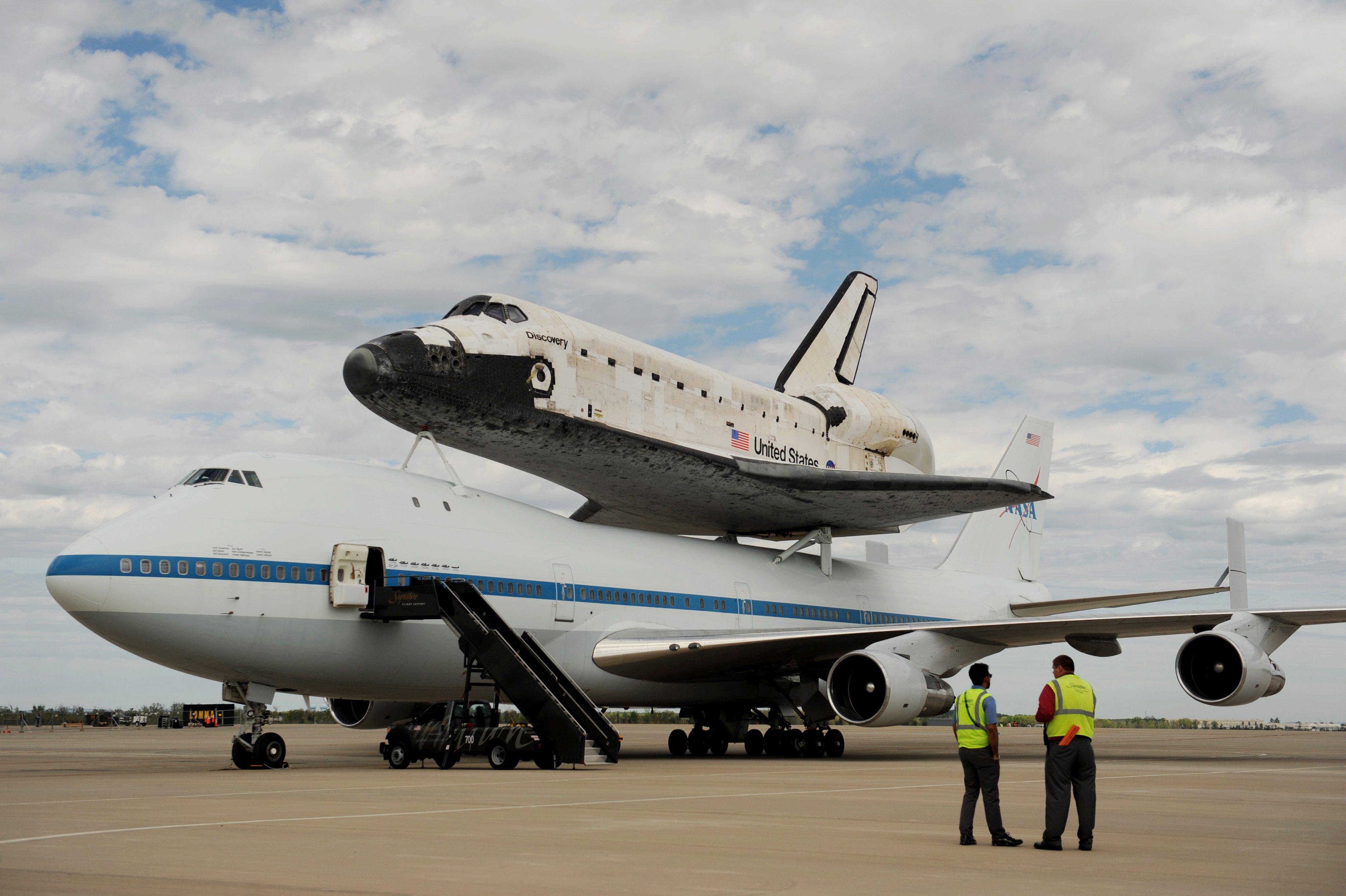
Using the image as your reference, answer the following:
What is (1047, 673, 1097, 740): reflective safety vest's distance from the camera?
314 inches

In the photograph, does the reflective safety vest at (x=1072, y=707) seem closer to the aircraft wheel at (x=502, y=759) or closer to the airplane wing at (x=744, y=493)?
the aircraft wheel at (x=502, y=759)

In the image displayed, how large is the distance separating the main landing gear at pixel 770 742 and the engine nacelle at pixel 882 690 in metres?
2.56

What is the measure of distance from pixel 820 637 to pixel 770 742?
13.5 feet

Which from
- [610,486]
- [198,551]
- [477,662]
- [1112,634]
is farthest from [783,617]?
[198,551]

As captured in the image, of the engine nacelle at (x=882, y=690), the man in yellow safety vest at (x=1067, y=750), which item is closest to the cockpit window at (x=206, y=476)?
the engine nacelle at (x=882, y=690)

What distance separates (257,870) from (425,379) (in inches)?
459

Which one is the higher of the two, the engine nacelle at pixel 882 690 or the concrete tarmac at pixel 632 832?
the engine nacelle at pixel 882 690

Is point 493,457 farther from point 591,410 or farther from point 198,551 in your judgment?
point 198,551

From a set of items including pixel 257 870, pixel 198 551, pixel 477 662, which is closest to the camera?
pixel 257 870

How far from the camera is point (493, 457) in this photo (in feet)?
64.6

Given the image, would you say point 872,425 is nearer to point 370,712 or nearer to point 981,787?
point 370,712

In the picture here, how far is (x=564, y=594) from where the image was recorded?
18875mm

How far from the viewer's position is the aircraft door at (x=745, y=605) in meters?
22.8

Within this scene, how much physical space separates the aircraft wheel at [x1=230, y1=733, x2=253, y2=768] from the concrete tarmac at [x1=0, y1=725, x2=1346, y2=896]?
0.35 m
